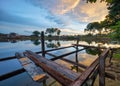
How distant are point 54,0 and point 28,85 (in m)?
8.72

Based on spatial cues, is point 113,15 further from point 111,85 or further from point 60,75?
point 60,75

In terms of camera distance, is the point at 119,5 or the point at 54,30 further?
the point at 54,30

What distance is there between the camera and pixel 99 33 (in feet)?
301

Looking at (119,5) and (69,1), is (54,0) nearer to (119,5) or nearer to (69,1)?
(69,1)

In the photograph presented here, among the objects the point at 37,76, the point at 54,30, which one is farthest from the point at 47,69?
the point at 54,30

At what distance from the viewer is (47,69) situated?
2.32m

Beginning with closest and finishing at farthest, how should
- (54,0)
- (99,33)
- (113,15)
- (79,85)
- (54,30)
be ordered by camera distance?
(79,85) → (54,0) → (113,15) → (99,33) → (54,30)

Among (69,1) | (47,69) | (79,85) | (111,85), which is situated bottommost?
(111,85)

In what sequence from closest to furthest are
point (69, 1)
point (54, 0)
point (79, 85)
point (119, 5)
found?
point (79, 85), point (69, 1), point (54, 0), point (119, 5)

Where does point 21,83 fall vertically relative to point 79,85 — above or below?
below

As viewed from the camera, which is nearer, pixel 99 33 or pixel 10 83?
pixel 10 83

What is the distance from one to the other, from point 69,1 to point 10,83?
8937 mm

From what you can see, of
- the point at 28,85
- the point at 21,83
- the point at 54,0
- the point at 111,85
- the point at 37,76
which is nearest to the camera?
the point at 37,76

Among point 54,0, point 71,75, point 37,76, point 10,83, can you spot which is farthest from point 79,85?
point 54,0
